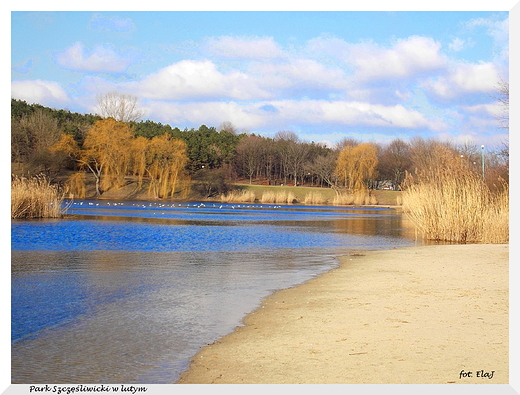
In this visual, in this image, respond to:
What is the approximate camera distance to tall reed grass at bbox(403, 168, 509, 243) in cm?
2044

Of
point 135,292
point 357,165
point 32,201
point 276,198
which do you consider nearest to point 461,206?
point 135,292

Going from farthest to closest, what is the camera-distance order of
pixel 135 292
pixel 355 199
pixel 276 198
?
pixel 355 199 < pixel 276 198 < pixel 135 292

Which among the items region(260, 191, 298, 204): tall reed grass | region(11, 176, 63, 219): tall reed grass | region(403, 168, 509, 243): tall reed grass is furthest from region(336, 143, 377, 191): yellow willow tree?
region(403, 168, 509, 243): tall reed grass

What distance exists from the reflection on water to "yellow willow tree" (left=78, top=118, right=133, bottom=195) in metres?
41.0

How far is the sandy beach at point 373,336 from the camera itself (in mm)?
6047

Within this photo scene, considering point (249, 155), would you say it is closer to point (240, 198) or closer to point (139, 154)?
point (240, 198)

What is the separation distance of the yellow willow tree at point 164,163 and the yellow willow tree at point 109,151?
2809 millimetres

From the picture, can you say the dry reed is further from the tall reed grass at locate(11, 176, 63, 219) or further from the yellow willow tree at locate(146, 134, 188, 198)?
the tall reed grass at locate(11, 176, 63, 219)

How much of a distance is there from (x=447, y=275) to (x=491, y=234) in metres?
9.09

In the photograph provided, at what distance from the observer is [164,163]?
65.2 m

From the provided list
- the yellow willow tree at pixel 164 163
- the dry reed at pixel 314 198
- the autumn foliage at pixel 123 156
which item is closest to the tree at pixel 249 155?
the dry reed at pixel 314 198

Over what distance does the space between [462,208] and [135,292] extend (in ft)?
47.2
